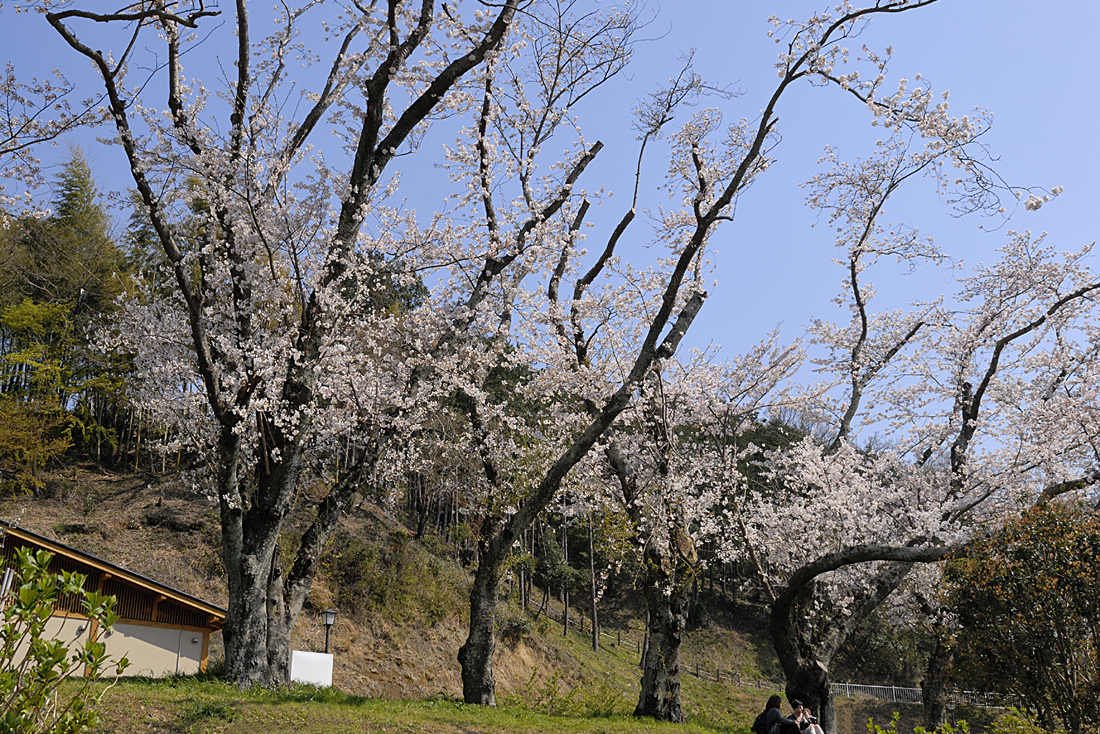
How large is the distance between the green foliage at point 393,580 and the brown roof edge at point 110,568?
5.89 m

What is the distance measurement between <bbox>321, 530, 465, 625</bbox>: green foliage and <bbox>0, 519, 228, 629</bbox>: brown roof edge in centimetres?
589

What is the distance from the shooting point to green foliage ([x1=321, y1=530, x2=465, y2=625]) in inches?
836

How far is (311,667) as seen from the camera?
14000 mm

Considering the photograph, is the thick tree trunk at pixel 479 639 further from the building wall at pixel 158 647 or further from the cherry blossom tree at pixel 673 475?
the building wall at pixel 158 647

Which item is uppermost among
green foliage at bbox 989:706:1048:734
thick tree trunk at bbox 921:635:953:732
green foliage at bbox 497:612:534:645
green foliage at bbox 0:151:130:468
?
green foliage at bbox 0:151:130:468

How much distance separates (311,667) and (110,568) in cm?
443

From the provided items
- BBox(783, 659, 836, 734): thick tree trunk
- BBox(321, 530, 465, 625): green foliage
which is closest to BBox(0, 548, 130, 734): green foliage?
BBox(783, 659, 836, 734): thick tree trunk

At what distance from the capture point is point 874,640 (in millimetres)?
32844

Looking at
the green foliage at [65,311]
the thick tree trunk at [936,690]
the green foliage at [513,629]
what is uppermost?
the green foliage at [65,311]

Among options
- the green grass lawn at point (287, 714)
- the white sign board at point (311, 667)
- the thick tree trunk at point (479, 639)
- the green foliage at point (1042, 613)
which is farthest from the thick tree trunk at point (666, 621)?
the white sign board at point (311, 667)

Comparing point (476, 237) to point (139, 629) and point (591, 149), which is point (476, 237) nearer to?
point (591, 149)

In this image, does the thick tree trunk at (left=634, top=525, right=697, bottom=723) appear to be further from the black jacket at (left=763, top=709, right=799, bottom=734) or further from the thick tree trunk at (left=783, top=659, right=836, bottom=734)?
the black jacket at (left=763, top=709, right=799, bottom=734)

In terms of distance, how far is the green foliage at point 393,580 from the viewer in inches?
836

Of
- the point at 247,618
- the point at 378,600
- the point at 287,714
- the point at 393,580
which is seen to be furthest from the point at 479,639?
the point at 393,580
